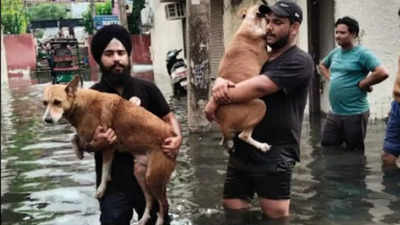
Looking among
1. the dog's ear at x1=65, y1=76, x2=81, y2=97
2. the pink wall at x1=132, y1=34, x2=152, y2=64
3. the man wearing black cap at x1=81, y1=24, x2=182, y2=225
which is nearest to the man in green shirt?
the man wearing black cap at x1=81, y1=24, x2=182, y2=225

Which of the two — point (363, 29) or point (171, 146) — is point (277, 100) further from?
point (363, 29)

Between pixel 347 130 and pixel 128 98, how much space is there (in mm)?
3572

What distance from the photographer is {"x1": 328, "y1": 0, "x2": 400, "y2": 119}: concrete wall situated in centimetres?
965

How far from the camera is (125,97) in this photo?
382 centimetres

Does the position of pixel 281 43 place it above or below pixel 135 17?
below

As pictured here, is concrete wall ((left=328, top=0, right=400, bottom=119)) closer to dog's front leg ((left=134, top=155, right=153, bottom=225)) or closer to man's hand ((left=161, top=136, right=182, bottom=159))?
man's hand ((left=161, top=136, right=182, bottom=159))

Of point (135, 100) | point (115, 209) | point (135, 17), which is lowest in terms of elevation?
point (115, 209)

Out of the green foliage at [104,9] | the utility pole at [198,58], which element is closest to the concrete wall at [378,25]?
the utility pole at [198,58]

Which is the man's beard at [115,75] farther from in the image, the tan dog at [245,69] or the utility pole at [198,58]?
the utility pole at [198,58]

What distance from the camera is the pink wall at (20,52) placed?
35344 mm

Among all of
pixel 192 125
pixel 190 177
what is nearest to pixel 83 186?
pixel 190 177

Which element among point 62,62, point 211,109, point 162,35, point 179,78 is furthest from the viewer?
point 162,35

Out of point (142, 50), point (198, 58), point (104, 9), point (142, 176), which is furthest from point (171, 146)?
point (104, 9)

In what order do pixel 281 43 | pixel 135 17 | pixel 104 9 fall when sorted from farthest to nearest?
pixel 104 9, pixel 135 17, pixel 281 43
